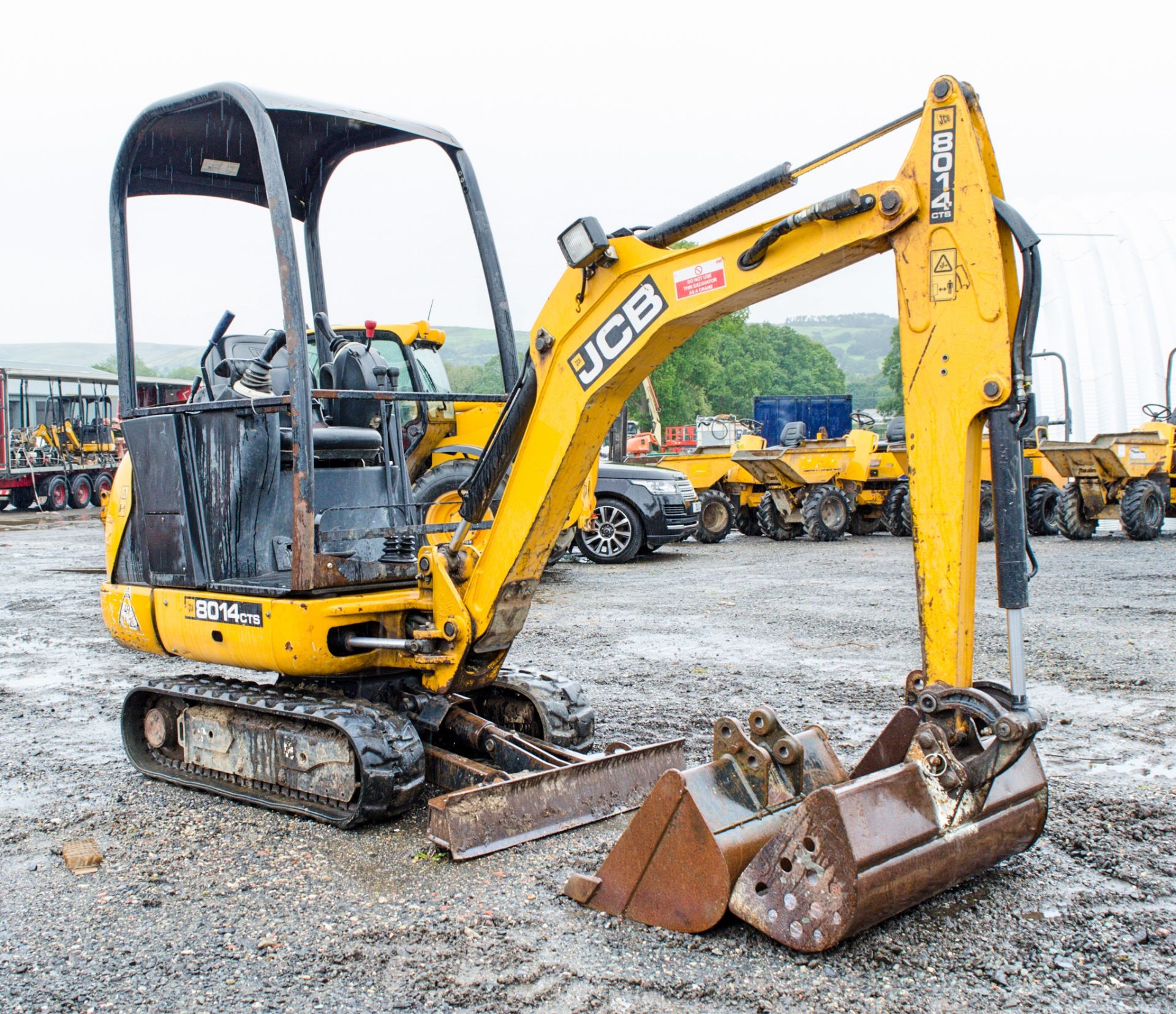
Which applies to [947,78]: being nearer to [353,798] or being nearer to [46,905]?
[353,798]

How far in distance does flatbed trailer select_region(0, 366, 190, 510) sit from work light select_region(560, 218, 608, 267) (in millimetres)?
24448

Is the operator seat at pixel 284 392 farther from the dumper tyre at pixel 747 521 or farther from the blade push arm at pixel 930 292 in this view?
the dumper tyre at pixel 747 521

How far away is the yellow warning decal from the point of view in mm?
3467

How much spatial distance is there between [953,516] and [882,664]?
4489 mm

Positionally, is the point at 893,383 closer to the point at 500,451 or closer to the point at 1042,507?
the point at 1042,507

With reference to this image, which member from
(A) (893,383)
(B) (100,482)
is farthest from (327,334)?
(A) (893,383)

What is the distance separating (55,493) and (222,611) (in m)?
27.8

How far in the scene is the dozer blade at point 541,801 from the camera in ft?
13.4

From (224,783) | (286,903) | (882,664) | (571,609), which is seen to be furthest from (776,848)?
(571,609)

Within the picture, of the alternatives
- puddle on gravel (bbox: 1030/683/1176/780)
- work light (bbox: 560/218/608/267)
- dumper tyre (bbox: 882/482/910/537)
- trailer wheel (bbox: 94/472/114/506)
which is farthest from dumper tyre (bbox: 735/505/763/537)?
trailer wheel (bbox: 94/472/114/506)

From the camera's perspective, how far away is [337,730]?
4.44 metres

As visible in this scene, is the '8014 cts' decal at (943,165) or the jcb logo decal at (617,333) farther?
the jcb logo decal at (617,333)

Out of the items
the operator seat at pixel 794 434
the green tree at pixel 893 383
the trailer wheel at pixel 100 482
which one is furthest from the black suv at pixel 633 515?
the green tree at pixel 893 383

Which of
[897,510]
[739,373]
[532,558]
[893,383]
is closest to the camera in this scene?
[532,558]
